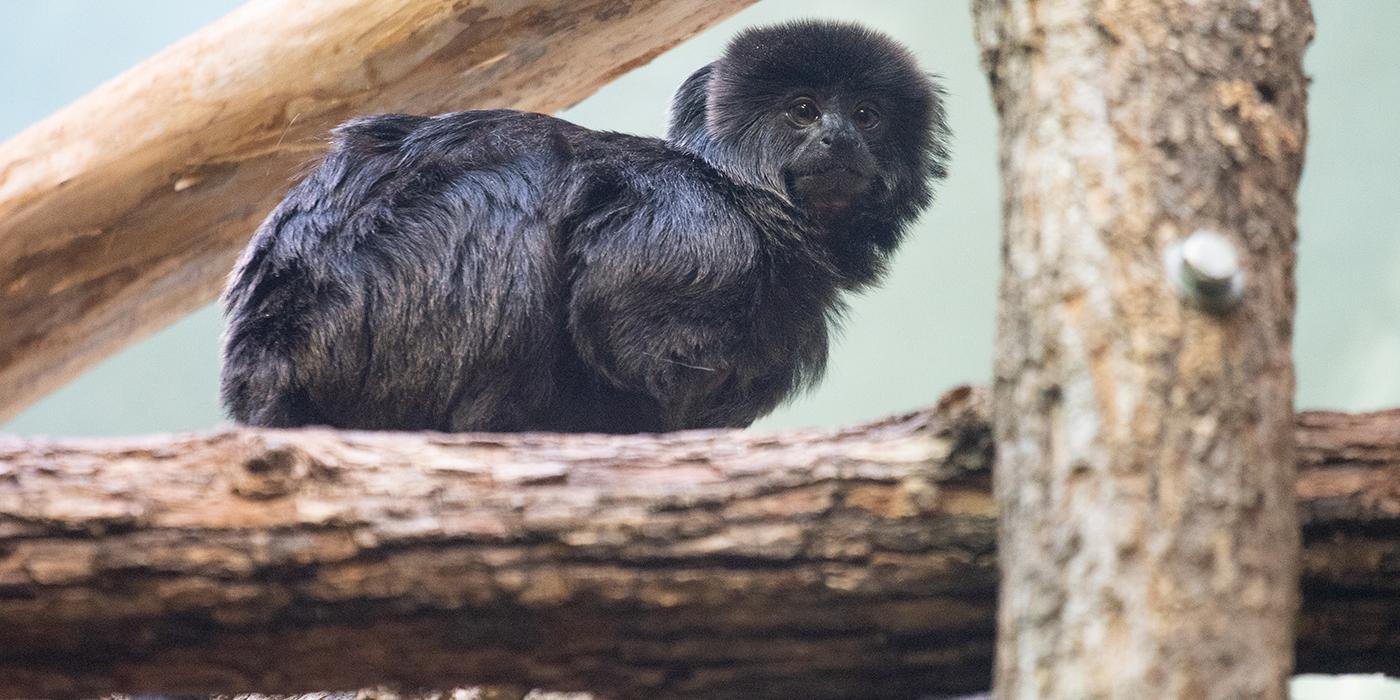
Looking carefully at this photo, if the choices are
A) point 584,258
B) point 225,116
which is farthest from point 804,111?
point 225,116

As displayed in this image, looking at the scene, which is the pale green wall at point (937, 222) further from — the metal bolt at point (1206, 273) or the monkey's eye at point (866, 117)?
the metal bolt at point (1206, 273)

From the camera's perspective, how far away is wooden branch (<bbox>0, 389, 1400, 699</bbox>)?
7.98 feet

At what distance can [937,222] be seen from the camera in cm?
921

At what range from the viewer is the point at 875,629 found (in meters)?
2.48

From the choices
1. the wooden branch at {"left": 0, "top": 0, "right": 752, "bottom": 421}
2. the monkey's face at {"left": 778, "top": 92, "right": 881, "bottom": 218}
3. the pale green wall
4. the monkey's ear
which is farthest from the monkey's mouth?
the pale green wall

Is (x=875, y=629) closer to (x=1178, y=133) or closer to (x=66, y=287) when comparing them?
(x=1178, y=133)

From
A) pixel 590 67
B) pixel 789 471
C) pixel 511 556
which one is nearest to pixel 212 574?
pixel 511 556

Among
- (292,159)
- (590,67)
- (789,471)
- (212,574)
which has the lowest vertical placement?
(212,574)

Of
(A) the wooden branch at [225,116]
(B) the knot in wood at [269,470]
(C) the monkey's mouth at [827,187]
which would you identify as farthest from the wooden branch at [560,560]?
(A) the wooden branch at [225,116]

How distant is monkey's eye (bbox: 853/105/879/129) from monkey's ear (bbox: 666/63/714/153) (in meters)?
0.47

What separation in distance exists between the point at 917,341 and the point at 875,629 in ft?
21.7

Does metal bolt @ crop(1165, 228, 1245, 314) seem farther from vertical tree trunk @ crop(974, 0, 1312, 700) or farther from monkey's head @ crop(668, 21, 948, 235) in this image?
monkey's head @ crop(668, 21, 948, 235)

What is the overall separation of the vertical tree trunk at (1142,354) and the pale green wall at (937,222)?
4231mm

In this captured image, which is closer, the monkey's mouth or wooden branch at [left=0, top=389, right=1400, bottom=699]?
wooden branch at [left=0, top=389, right=1400, bottom=699]
